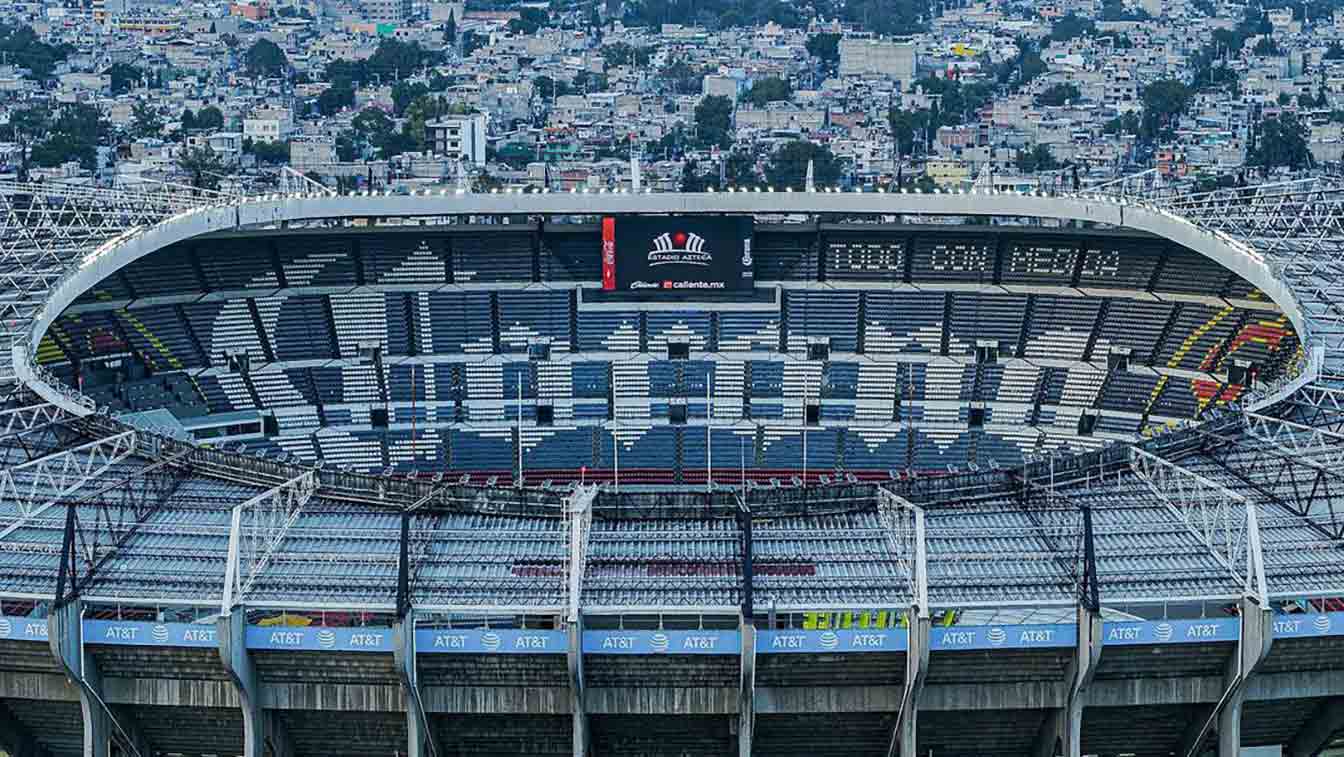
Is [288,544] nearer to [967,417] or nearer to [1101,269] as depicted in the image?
[967,417]

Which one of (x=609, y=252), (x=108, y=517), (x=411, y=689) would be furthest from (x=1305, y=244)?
(x=108, y=517)

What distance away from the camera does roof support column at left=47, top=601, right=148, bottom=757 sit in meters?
52.8

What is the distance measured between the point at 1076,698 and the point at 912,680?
381 cm

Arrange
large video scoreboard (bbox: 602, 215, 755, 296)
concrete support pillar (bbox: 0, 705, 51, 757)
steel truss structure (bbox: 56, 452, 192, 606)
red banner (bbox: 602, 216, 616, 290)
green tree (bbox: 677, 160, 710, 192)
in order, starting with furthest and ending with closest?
green tree (bbox: 677, 160, 710, 192) → large video scoreboard (bbox: 602, 215, 755, 296) → red banner (bbox: 602, 216, 616, 290) → concrete support pillar (bbox: 0, 705, 51, 757) → steel truss structure (bbox: 56, 452, 192, 606)

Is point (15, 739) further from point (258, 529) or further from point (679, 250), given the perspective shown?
point (679, 250)

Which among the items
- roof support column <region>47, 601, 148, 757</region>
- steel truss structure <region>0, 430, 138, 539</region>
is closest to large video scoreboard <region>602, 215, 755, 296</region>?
steel truss structure <region>0, 430, 138, 539</region>

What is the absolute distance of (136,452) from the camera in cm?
6125

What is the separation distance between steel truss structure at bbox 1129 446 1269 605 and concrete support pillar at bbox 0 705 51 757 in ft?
89.8

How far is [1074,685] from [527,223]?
46390 millimetres

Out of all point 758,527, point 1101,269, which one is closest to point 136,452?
point 758,527

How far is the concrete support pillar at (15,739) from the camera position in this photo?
56.1 meters

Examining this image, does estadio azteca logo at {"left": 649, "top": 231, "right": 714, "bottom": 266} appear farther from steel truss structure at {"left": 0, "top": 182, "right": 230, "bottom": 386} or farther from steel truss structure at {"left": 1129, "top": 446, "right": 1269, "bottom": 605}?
steel truss structure at {"left": 1129, "top": 446, "right": 1269, "bottom": 605}

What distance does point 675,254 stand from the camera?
313 feet

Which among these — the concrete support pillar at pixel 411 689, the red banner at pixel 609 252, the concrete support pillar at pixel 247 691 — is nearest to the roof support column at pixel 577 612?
the concrete support pillar at pixel 411 689
